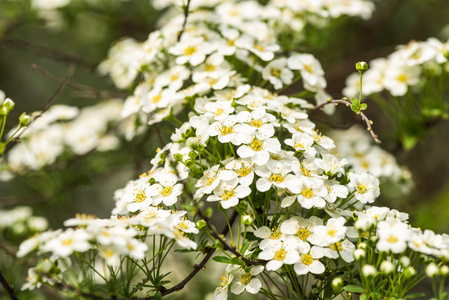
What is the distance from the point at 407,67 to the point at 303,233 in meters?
1.55

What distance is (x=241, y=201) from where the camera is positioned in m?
1.73

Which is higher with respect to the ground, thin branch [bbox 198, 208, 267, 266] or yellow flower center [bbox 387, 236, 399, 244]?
yellow flower center [bbox 387, 236, 399, 244]

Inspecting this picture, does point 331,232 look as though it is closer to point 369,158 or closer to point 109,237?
point 109,237

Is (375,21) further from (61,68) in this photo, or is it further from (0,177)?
(61,68)

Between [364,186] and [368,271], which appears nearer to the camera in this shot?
[368,271]

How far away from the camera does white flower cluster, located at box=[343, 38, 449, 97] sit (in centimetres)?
254

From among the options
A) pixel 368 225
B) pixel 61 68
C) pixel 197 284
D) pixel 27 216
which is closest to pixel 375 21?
pixel 197 284

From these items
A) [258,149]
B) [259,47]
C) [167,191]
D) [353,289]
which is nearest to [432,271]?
[353,289]

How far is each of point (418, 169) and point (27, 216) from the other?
10.9 ft

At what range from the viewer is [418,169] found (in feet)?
13.7

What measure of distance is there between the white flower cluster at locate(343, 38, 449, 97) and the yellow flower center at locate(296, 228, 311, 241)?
1.35 m

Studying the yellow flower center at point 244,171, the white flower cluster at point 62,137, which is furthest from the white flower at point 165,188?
the white flower cluster at point 62,137

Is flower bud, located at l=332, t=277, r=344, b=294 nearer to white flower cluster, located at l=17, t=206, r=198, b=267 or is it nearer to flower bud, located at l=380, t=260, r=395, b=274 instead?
flower bud, located at l=380, t=260, r=395, b=274

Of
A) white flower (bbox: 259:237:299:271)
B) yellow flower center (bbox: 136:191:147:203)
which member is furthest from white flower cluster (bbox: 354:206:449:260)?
yellow flower center (bbox: 136:191:147:203)
